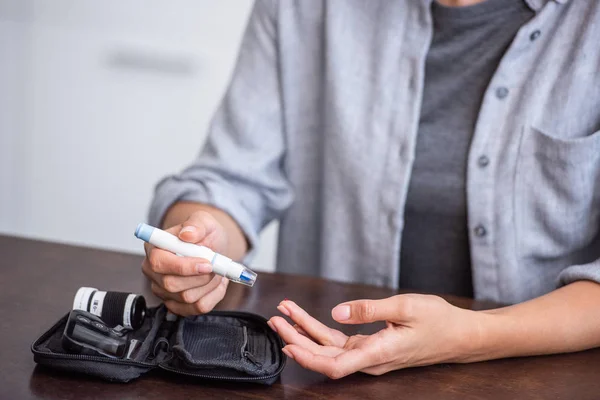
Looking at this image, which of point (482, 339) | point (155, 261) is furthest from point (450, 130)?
point (155, 261)

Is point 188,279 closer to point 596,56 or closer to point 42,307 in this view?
point 42,307

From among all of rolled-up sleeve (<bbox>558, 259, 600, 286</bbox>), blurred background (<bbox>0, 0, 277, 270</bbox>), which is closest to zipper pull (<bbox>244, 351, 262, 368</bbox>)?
rolled-up sleeve (<bbox>558, 259, 600, 286</bbox>)

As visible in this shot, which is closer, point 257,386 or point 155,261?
point 257,386

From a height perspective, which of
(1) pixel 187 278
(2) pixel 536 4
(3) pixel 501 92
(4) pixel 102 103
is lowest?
(4) pixel 102 103

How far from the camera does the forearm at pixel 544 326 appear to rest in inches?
31.7

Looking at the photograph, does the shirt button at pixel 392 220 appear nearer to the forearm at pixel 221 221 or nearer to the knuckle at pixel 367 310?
the forearm at pixel 221 221

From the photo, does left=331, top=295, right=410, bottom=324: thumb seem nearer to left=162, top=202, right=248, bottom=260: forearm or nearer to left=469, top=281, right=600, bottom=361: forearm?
left=469, top=281, right=600, bottom=361: forearm

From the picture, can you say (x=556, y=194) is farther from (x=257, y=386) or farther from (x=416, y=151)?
(x=257, y=386)

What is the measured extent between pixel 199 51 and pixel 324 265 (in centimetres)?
149

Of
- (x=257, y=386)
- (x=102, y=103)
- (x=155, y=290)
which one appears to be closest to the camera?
(x=257, y=386)

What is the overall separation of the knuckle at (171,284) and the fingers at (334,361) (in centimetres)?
18

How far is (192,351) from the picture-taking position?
74 centimetres

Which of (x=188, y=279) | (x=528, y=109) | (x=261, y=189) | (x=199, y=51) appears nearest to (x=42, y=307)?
(x=188, y=279)

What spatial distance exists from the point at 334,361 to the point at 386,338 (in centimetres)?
7
